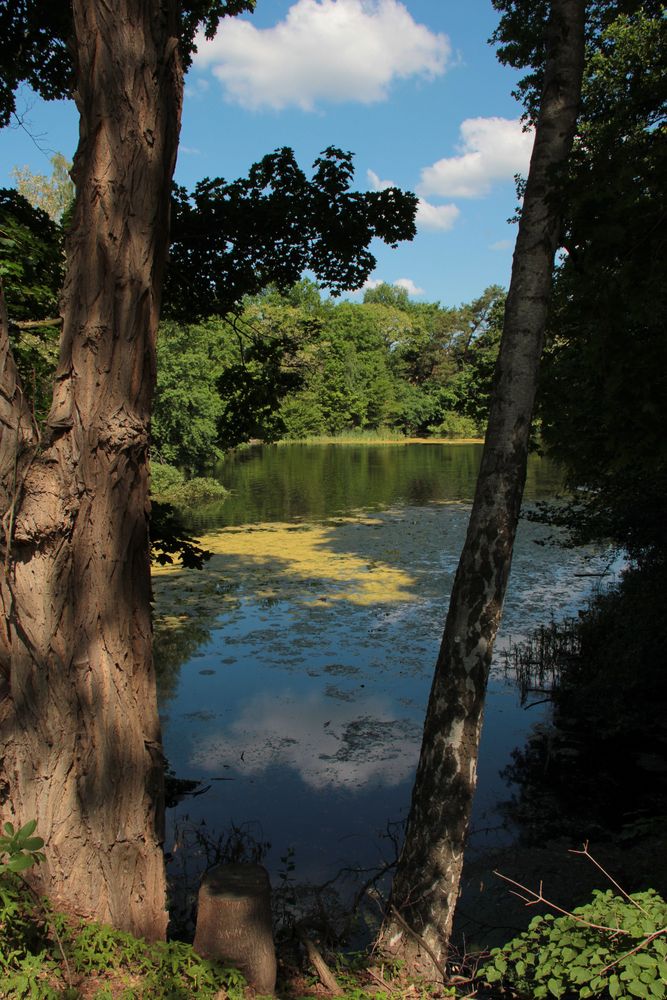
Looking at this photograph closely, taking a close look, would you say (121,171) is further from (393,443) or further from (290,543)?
(393,443)

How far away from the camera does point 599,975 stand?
7.13ft

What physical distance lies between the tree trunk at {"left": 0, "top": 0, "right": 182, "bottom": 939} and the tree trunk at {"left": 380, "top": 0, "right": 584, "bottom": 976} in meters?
1.16

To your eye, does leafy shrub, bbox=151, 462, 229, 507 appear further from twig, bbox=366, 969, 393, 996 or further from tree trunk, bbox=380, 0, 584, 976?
twig, bbox=366, 969, 393, 996

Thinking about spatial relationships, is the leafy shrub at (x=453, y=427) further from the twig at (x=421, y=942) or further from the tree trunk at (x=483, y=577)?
the twig at (x=421, y=942)

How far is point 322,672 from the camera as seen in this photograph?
8070 mm

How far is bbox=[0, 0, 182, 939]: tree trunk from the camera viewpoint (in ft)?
8.29

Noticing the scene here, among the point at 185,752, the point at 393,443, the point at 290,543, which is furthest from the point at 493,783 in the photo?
the point at 393,443

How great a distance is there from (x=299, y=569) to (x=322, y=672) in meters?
4.64

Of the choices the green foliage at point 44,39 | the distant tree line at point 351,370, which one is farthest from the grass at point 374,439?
the green foliage at point 44,39

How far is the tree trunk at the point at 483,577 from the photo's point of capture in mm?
3246

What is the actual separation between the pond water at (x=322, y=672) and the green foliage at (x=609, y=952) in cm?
204

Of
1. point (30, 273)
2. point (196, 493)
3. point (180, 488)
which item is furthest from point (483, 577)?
point (196, 493)

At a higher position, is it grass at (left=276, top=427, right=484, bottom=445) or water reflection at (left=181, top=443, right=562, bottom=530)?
grass at (left=276, top=427, right=484, bottom=445)

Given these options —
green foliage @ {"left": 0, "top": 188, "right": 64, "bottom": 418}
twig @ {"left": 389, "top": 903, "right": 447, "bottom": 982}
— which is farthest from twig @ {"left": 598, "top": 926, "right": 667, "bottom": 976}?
green foliage @ {"left": 0, "top": 188, "right": 64, "bottom": 418}
